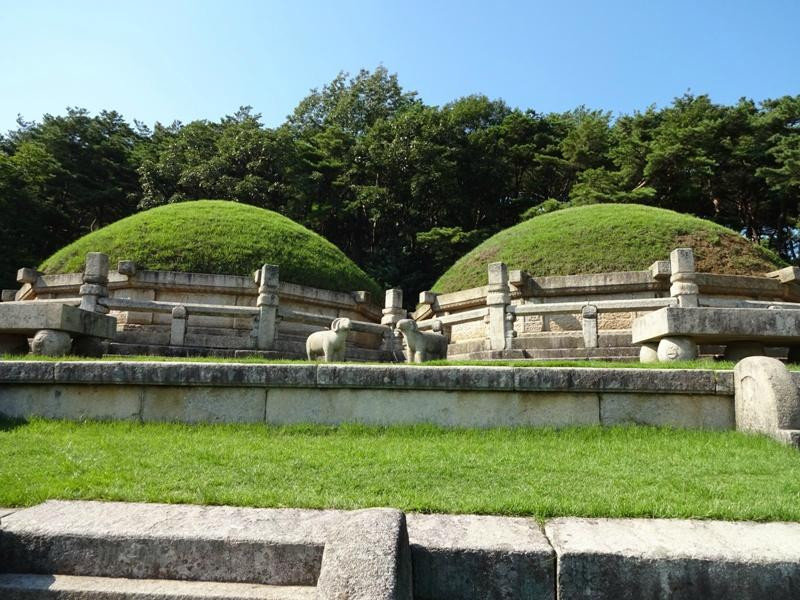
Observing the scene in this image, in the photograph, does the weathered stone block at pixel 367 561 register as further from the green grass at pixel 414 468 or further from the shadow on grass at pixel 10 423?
the shadow on grass at pixel 10 423

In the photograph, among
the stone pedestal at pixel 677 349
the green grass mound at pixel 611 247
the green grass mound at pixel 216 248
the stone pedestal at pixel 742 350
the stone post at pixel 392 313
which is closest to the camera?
the stone pedestal at pixel 677 349

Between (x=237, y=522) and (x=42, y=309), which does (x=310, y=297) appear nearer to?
(x=42, y=309)

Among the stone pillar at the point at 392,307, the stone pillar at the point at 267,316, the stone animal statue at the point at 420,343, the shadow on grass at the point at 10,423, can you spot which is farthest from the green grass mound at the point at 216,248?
the shadow on grass at the point at 10,423

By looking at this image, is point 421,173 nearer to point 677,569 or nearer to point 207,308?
point 207,308

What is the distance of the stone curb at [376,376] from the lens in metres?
5.48

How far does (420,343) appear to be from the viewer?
9.53 m

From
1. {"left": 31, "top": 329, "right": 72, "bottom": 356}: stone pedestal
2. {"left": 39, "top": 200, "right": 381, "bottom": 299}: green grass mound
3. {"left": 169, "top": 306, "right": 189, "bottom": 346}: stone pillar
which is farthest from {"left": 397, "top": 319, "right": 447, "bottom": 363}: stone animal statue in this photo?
{"left": 39, "top": 200, "right": 381, "bottom": 299}: green grass mound

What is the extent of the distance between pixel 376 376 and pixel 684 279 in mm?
8087

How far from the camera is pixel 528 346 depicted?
12.6 meters

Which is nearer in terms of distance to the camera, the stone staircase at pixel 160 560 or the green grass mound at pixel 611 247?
the stone staircase at pixel 160 560

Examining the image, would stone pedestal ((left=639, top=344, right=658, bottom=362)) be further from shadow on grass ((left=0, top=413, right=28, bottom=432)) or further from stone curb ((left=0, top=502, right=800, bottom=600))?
shadow on grass ((left=0, top=413, right=28, bottom=432))

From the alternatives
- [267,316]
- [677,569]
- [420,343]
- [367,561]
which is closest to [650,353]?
[420,343]

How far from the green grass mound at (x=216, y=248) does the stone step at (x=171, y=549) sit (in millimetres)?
13976

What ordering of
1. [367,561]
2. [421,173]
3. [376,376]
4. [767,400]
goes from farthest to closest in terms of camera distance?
[421,173], [376,376], [767,400], [367,561]
